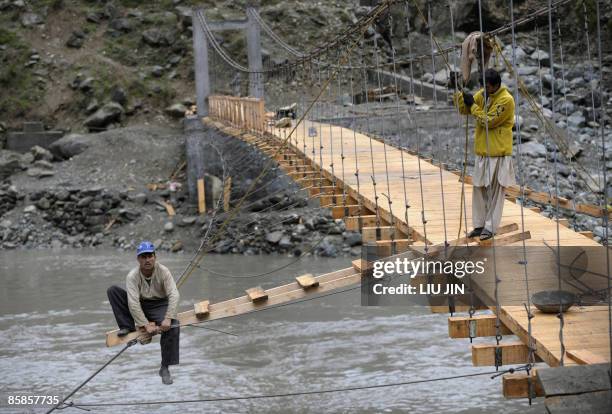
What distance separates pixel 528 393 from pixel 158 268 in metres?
2.38

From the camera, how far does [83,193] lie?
16.1 m

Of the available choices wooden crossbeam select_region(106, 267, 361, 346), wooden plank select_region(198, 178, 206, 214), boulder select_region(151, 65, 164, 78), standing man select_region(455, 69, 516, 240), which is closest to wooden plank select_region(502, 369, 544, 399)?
standing man select_region(455, 69, 516, 240)

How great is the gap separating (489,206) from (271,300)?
4.17ft

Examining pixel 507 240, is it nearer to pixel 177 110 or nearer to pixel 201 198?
pixel 201 198

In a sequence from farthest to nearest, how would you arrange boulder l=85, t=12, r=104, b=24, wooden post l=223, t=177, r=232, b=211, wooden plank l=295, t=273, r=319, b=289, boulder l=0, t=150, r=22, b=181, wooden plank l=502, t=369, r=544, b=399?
boulder l=85, t=12, r=104, b=24 → boulder l=0, t=150, r=22, b=181 → wooden post l=223, t=177, r=232, b=211 → wooden plank l=295, t=273, r=319, b=289 → wooden plank l=502, t=369, r=544, b=399

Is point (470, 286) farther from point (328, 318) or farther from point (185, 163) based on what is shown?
point (185, 163)

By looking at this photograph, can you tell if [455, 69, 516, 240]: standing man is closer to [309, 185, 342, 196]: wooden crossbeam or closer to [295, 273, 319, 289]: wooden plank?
[295, 273, 319, 289]: wooden plank

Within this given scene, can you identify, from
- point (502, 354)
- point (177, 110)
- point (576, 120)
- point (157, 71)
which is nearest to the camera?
point (502, 354)

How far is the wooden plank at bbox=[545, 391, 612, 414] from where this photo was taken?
3092 millimetres

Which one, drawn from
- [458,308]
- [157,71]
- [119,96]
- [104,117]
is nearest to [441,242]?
[458,308]

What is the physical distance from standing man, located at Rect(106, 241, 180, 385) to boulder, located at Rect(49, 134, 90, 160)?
12.4 m

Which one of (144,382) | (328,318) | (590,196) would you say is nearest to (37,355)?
(144,382)

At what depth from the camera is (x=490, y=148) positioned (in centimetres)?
513

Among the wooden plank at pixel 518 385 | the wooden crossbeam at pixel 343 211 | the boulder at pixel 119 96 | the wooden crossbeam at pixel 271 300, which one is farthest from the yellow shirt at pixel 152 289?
the boulder at pixel 119 96
